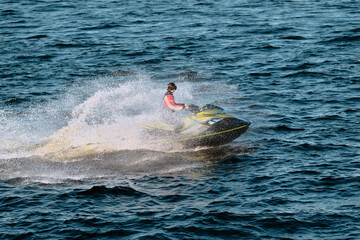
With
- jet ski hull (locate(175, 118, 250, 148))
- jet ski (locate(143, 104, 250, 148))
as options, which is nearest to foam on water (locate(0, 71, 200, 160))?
jet ski (locate(143, 104, 250, 148))

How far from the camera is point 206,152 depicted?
17.0 meters

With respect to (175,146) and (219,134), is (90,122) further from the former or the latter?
(219,134)

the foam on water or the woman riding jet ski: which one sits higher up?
the woman riding jet ski

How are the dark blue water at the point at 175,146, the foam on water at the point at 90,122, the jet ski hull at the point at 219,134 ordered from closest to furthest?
1. the dark blue water at the point at 175,146
2. the jet ski hull at the point at 219,134
3. the foam on water at the point at 90,122

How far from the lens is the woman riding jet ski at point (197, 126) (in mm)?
16766

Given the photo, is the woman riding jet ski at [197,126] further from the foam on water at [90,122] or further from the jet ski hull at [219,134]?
the foam on water at [90,122]

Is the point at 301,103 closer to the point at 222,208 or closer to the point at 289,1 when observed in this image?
the point at 222,208

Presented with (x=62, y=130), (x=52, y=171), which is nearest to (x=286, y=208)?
(x=52, y=171)

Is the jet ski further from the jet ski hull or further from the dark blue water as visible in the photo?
the dark blue water

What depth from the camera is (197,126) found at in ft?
55.4

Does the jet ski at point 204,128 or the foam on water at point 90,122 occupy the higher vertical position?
the jet ski at point 204,128

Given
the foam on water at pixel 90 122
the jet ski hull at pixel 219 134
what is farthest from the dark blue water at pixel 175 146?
the jet ski hull at pixel 219 134

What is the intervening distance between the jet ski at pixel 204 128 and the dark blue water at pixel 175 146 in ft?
1.14

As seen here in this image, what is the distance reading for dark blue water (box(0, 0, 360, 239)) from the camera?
12.6 m
